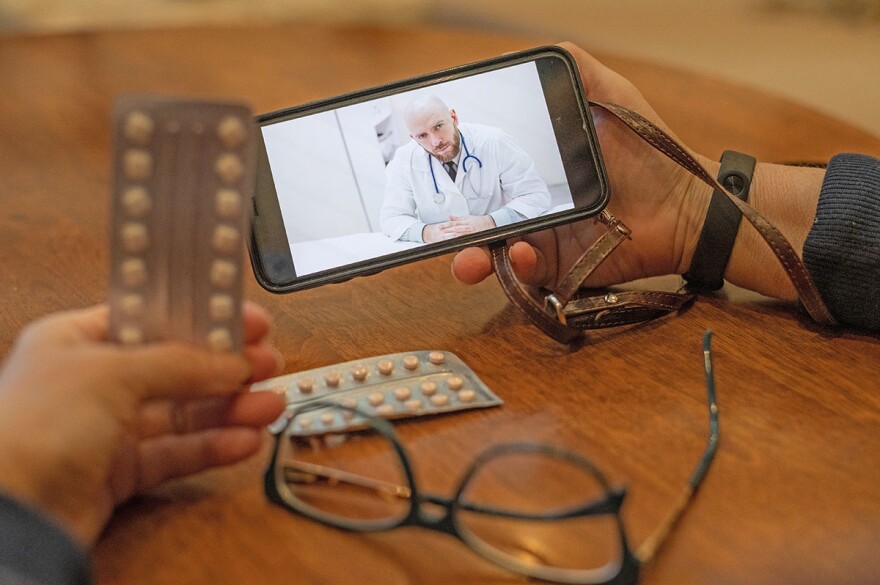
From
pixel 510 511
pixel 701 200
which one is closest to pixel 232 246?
pixel 510 511

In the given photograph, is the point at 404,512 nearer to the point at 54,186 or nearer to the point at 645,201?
the point at 645,201

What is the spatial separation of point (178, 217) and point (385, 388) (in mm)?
170

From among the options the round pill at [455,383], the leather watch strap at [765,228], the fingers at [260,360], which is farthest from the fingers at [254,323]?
the leather watch strap at [765,228]

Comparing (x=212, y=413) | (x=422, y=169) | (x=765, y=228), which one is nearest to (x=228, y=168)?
(x=212, y=413)

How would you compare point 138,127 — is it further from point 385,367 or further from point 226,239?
point 385,367

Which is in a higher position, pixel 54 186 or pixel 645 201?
pixel 54 186

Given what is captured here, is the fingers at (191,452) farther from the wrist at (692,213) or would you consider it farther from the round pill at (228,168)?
the wrist at (692,213)

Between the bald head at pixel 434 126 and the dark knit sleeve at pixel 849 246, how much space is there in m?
0.26

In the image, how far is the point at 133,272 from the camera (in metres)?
0.40

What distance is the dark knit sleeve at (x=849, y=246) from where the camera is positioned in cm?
60

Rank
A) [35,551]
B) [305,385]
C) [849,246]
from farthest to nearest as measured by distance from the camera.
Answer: [849,246]
[305,385]
[35,551]

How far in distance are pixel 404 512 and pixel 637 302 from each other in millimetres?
255

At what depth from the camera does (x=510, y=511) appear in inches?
16.6

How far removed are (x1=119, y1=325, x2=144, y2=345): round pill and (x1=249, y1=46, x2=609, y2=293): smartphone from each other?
0.58 feet
